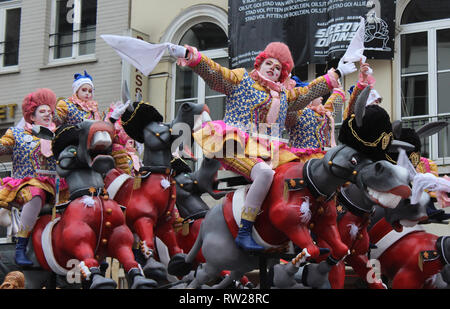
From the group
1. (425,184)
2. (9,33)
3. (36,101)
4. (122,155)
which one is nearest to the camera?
(425,184)

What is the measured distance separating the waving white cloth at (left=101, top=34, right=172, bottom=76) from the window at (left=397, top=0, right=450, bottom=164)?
19.7 ft

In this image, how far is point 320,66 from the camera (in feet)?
42.4

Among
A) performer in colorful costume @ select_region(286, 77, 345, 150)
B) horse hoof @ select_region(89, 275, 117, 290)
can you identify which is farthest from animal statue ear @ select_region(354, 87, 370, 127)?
horse hoof @ select_region(89, 275, 117, 290)

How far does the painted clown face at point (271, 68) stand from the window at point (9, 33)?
9290 mm

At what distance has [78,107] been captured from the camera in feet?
30.1

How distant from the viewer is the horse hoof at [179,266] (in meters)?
7.86

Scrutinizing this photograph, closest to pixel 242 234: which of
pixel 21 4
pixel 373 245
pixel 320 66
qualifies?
pixel 373 245

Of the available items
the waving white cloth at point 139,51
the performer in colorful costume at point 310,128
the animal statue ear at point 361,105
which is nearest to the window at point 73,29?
the performer in colorful costume at point 310,128

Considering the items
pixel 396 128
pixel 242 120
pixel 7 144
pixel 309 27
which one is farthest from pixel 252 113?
pixel 309 27

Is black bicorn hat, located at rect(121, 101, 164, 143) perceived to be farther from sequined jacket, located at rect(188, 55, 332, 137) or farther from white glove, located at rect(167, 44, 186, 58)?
white glove, located at rect(167, 44, 186, 58)

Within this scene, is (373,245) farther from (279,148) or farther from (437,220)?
(279,148)

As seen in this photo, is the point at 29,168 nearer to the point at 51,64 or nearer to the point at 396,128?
the point at 396,128

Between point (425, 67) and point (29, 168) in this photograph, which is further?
point (425, 67)

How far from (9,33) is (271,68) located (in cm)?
985
